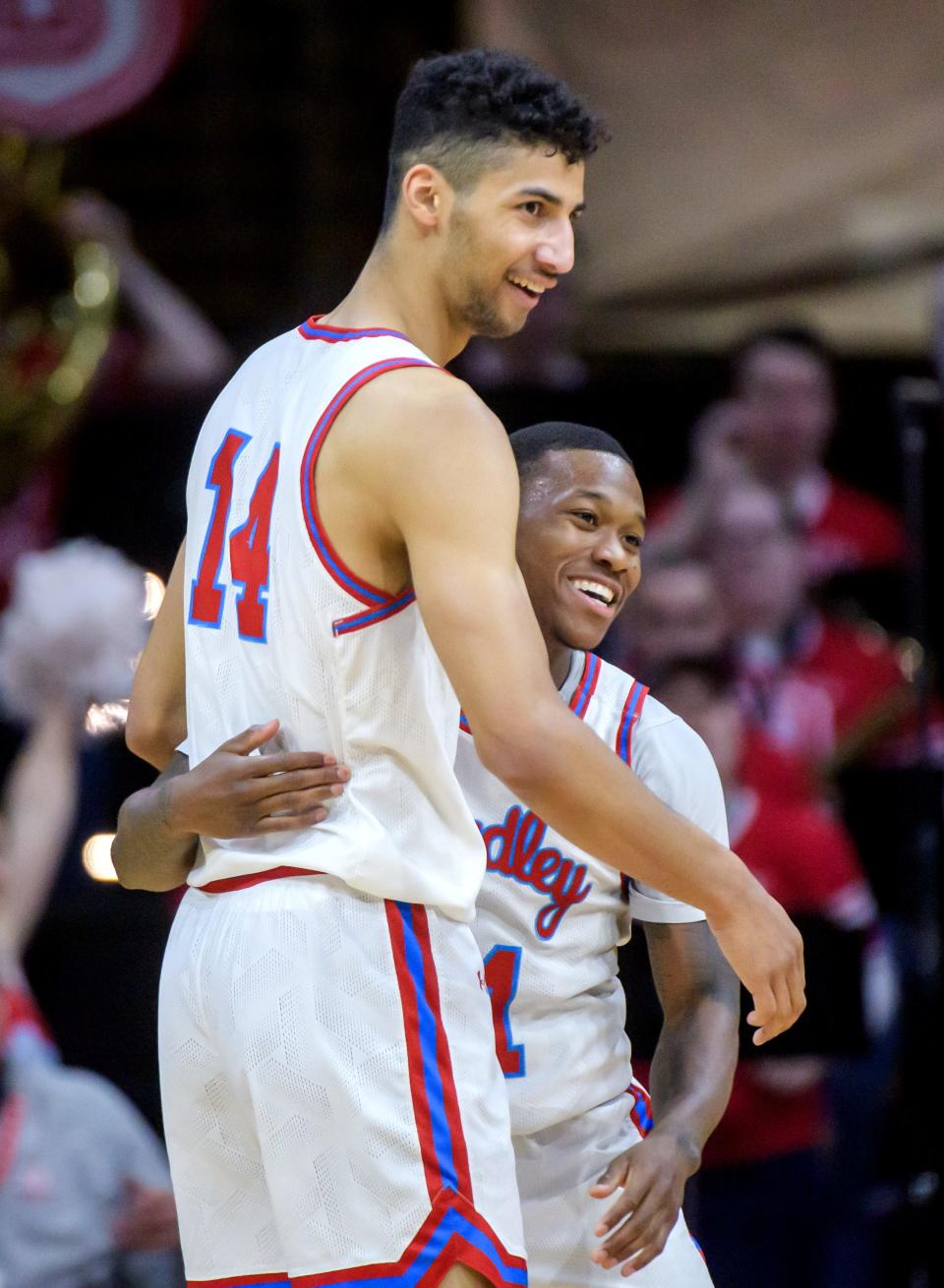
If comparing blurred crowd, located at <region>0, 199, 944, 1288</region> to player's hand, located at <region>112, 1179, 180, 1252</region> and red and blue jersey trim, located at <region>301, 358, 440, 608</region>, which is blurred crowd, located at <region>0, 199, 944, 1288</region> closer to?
player's hand, located at <region>112, 1179, 180, 1252</region>

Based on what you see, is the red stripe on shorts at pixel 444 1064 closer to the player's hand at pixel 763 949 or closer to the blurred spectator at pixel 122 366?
the player's hand at pixel 763 949

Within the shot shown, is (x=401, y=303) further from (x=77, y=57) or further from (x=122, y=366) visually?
(x=122, y=366)

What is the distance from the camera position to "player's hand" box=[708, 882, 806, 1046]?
75.5 inches

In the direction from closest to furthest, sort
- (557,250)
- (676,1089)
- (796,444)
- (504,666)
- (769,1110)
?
(504,666) < (557,250) < (676,1089) < (769,1110) < (796,444)

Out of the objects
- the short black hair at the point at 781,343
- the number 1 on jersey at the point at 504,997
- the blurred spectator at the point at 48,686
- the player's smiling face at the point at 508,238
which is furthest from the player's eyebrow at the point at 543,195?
the short black hair at the point at 781,343

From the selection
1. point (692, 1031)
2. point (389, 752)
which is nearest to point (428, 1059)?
point (389, 752)

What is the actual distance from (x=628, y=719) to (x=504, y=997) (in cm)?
40

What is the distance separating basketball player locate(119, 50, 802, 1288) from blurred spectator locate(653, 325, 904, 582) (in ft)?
9.70

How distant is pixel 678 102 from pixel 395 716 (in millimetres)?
4370

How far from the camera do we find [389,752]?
200cm

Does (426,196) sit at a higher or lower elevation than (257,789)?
higher

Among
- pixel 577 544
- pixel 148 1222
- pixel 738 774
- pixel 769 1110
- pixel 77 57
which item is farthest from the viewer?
pixel 77 57

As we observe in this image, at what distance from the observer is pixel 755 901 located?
1.92m

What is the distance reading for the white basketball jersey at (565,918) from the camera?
91.2 inches
